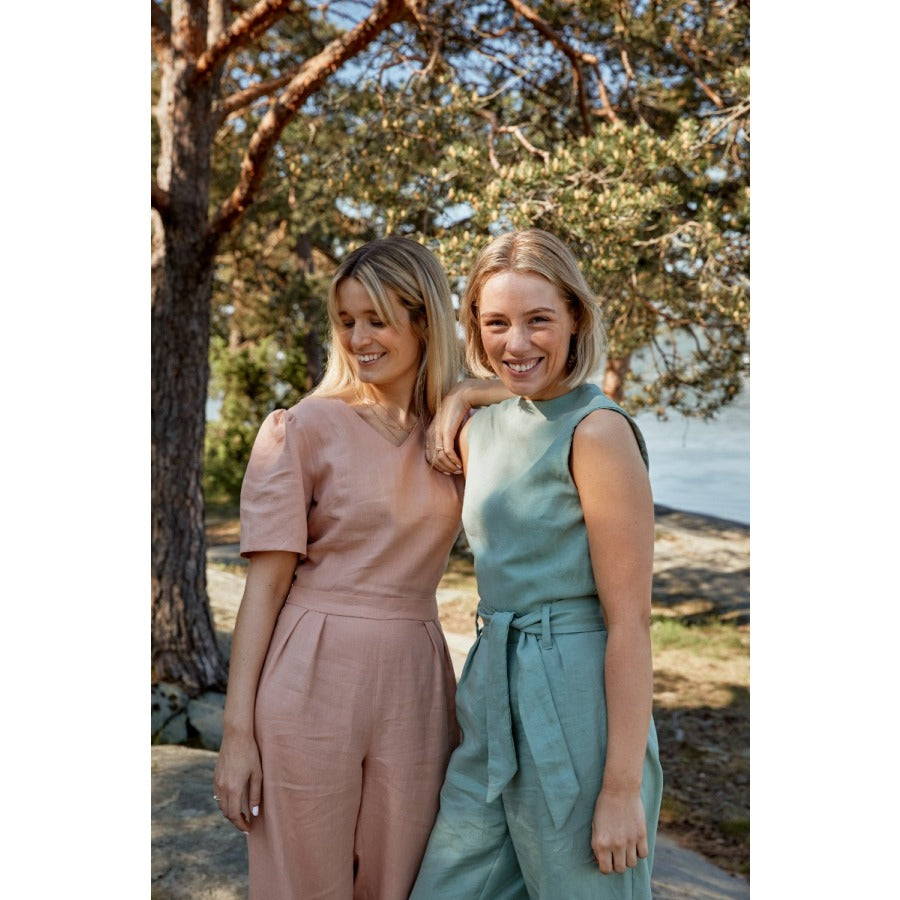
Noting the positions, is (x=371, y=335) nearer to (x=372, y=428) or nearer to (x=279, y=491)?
(x=372, y=428)

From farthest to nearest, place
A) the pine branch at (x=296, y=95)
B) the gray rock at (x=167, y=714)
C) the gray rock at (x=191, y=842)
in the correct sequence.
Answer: the gray rock at (x=167, y=714) < the pine branch at (x=296, y=95) < the gray rock at (x=191, y=842)

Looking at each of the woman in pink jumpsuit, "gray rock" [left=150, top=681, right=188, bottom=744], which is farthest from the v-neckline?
"gray rock" [left=150, top=681, right=188, bottom=744]

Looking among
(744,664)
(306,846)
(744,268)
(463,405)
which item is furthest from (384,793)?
(744,664)

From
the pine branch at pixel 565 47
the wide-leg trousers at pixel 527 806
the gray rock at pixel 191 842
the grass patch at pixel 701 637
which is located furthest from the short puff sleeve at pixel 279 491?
the grass patch at pixel 701 637

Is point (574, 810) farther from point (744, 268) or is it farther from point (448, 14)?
point (448, 14)

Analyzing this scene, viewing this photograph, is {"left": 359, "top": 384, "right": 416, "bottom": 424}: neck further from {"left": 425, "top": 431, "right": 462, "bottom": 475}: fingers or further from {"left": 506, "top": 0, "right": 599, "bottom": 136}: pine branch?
{"left": 506, "top": 0, "right": 599, "bottom": 136}: pine branch

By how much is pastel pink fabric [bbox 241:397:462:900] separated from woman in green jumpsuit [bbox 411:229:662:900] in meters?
0.09

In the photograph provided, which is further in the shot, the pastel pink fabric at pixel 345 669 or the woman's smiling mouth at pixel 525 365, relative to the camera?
the pastel pink fabric at pixel 345 669

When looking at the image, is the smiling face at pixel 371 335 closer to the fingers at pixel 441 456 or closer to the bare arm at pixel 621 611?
the fingers at pixel 441 456

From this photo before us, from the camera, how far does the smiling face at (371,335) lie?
5.76 feet

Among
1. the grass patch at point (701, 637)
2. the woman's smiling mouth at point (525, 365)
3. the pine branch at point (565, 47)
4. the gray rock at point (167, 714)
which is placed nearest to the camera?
the woman's smiling mouth at point (525, 365)

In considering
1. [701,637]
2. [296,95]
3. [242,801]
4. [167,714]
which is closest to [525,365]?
[242,801]

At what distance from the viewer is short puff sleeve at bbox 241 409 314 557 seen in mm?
1683

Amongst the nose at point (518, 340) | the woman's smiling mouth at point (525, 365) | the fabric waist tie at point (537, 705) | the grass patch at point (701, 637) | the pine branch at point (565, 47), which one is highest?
the pine branch at point (565, 47)
